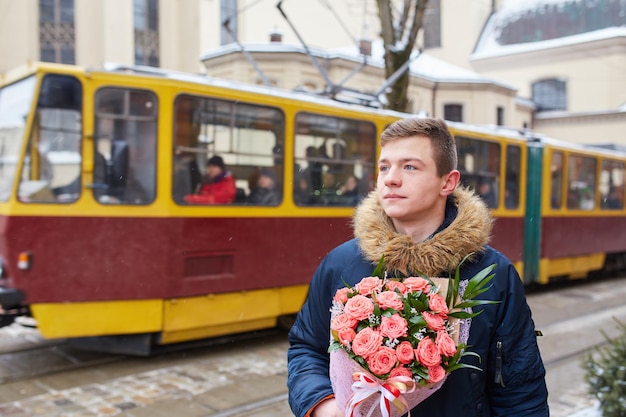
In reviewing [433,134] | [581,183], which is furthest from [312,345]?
[581,183]

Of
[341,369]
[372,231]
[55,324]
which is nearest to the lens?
[341,369]

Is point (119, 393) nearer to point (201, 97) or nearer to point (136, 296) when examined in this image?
point (136, 296)

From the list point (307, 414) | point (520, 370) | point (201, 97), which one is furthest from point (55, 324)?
point (520, 370)

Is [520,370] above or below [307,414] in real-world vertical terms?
above

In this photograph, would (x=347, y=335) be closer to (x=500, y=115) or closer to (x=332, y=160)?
(x=332, y=160)

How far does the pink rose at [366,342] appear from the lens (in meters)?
1.54

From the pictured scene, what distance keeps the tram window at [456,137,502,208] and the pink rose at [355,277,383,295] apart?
772 cm

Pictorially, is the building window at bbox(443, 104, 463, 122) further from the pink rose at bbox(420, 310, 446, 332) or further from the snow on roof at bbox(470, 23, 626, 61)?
the pink rose at bbox(420, 310, 446, 332)

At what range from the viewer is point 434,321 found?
1601 millimetres

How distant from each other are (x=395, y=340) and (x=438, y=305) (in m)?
0.15

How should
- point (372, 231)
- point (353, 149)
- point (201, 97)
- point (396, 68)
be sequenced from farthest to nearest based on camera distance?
1. point (396, 68)
2. point (353, 149)
3. point (201, 97)
4. point (372, 231)

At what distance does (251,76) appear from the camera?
75.2 feet

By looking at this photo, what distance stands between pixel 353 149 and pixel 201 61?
17.7 meters

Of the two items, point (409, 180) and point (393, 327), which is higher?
point (409, 180)
